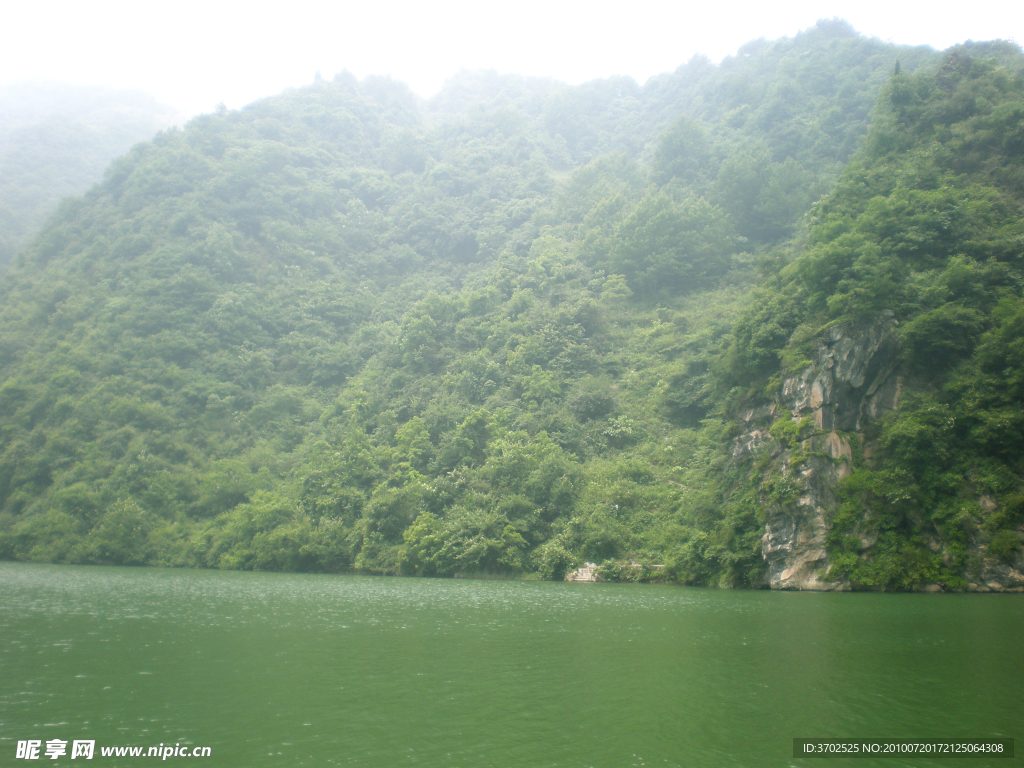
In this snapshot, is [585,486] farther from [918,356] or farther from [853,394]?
[918,356]

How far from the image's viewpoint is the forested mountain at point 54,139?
250 feet

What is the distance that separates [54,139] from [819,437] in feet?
338

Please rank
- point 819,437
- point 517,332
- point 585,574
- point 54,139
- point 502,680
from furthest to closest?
point 54,139, point 517,332, point 585,574, point 819,437, point 502,680

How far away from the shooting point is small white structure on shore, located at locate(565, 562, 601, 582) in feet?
98.6

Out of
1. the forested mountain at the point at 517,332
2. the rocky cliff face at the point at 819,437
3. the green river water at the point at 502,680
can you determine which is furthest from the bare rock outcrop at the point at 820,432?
the green river water at the point at 502,680

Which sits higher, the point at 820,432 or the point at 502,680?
the point at 820,432

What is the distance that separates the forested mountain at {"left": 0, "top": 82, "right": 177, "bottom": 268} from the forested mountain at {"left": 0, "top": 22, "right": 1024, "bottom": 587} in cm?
2005

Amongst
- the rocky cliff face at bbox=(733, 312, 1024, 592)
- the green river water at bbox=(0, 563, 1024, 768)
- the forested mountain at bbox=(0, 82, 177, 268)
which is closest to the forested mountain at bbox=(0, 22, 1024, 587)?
the rocky cliff face at bbox=(733, 312, 1024, 592)

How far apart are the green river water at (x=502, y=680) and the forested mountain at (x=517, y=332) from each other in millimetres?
11012

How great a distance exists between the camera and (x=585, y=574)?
30.3 m

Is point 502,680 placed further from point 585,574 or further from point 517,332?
point 517,332

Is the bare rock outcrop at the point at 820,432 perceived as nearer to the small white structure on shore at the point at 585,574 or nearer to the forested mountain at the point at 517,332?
the forested mountain at the point at 517,332

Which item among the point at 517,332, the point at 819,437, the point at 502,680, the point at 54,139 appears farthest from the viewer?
the point at 54,139

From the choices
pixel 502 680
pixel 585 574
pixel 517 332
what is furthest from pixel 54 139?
pixel 502 680
